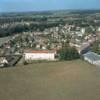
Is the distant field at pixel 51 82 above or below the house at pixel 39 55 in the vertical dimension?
above

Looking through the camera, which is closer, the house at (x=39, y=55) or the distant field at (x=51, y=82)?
the distant field at (x=51, y=82)

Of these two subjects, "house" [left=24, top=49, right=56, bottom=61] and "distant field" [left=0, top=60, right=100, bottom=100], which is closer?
"distant field" [left=0, top=60, right=100, bottom=100]

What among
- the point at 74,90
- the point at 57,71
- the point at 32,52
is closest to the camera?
the point at 74,90

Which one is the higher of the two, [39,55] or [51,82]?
[51,82]

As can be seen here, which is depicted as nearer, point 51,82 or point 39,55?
point 51,82

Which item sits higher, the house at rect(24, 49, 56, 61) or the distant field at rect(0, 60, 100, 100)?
the distant field at rect(0, 60, 100, 100)

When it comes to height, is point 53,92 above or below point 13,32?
above

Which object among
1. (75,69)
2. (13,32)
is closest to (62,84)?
(75,69)

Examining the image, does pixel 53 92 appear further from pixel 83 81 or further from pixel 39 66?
pixel 39 66
